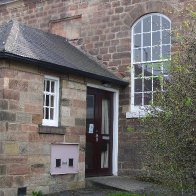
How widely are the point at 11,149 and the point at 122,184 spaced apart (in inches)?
135

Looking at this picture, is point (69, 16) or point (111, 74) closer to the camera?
point (111, 74)

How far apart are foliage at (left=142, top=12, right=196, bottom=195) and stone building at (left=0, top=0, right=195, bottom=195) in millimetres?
870

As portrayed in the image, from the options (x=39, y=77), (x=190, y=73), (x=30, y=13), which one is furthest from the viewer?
(x=30, y=13)

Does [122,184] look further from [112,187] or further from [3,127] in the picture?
[3,127]

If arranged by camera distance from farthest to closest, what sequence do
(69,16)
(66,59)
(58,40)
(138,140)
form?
(69,16)
(58,40)
(138,140)
(66,59)

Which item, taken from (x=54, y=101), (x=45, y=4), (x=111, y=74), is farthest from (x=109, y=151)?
(x=45, y=4)

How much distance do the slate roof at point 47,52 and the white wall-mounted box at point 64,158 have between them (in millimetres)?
2002

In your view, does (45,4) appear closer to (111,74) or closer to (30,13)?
(30,13)

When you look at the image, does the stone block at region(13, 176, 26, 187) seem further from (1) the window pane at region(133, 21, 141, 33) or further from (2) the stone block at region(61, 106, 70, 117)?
(1) the window pane at region(133, 21, 141, 33)

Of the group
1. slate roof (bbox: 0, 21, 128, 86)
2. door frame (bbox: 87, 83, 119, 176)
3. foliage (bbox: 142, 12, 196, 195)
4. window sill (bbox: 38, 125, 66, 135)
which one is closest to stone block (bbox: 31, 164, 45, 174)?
window sill (bbox: 38, 125, 66, 135)

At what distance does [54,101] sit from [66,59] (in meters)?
1.51

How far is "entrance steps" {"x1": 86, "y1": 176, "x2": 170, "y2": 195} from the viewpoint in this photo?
1106 cm

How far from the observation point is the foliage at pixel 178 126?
7.35 metres

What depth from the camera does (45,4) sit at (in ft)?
56.0
